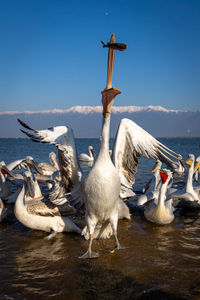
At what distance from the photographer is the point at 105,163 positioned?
12.5 feet

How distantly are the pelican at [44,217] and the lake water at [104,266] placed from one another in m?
0.17

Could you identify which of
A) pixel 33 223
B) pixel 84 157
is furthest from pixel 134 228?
pixel 84 157

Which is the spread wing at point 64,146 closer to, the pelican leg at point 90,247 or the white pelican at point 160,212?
the pelican leg at point 90,247

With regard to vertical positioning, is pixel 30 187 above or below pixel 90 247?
above

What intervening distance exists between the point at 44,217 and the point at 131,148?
207 cm

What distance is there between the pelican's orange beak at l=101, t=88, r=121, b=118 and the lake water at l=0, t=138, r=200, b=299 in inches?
87.5

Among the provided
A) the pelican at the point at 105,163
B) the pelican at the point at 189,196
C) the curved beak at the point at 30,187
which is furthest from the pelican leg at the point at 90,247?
the pelican at the point at 189,196

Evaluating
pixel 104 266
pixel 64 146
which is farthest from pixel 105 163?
pixel 104 266

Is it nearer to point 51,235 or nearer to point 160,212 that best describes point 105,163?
point 51,235

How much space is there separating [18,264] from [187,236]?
9.79 ft

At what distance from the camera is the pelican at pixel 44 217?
Result: 4727 mm

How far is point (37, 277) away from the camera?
3428 mm

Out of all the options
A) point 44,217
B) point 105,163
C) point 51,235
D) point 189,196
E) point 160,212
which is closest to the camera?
point 105,163

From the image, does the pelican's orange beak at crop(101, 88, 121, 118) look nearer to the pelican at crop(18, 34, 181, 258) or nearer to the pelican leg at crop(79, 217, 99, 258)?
the pelican at crop(18, 34, 181, 258)
